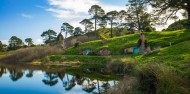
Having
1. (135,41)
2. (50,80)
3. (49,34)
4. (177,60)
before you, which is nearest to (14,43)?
(49,34)

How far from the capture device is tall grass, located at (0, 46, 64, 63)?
85.9 meters

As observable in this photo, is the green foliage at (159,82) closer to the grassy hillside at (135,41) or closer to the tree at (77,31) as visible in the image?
the grassy hillside at (135,41)

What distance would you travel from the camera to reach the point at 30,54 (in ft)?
285

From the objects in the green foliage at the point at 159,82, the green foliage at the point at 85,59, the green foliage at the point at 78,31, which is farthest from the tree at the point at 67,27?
the green foliage at the point at 159,82

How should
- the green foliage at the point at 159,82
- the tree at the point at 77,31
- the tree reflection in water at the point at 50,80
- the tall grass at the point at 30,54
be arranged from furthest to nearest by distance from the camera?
the tree at the point at 77,31
the tall grass at the point at 30,54
the tree reflection in water at the point at 50,80
the green foliage at the point at 159,82

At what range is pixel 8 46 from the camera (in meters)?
142

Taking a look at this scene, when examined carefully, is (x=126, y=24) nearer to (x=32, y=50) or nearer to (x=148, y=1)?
(x=32, y=50)

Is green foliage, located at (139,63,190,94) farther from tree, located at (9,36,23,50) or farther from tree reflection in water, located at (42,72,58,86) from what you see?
tree, located at (9,36,23,50)

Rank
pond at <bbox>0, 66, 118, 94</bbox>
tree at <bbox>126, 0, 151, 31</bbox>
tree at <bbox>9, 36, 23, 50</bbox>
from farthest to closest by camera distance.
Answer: tree at <bbox>9, 36, 23, 50</bbox> → tree at <bbox>126, 0, 151, 31</bbox> → pond at <bbox>0, 66, 118, 94</bbox>

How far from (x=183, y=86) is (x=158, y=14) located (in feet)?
90.3

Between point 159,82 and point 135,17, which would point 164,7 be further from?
point 135,17

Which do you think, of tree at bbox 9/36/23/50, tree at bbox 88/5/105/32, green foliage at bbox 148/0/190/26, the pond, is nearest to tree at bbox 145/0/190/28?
green foliage at bbox 148/0/190/26

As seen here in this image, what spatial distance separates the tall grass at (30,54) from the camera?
85.9 m

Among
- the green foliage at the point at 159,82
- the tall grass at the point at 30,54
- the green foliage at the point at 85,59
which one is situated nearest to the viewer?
the green foliage at the point at 159,82
